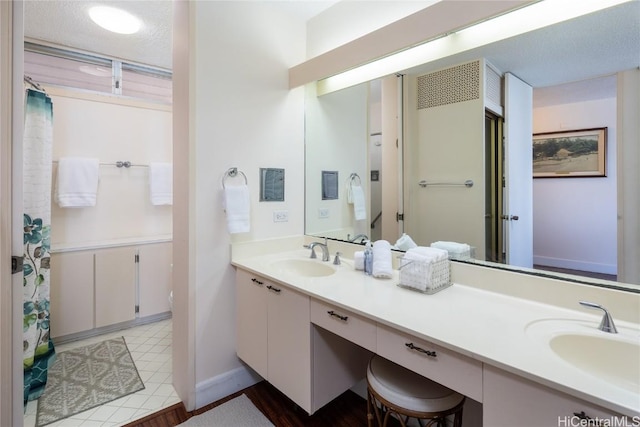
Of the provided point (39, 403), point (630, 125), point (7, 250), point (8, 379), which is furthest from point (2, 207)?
point (630, 125)

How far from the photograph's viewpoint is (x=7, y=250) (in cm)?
121

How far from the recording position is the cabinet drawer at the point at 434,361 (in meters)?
0.92

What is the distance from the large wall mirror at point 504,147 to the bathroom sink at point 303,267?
1.04 ft

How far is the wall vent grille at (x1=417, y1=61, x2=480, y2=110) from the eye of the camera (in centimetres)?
154

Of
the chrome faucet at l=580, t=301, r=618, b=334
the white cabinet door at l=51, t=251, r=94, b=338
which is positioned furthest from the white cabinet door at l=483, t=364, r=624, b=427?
the white cabinet door at l=51, t=251, r=94, b=338

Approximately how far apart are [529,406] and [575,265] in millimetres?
751

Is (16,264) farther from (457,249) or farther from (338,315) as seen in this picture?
(457,249)

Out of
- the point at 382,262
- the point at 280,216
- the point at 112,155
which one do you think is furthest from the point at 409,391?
the point at 112,155

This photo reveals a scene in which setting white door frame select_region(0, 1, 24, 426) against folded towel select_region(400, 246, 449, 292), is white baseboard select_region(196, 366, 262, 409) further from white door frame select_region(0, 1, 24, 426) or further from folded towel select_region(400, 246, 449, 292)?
folded towel select_region(400, 246, 449, 292)

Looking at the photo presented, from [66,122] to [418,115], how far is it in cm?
286

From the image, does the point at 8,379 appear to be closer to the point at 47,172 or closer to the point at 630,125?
the point at 47,172

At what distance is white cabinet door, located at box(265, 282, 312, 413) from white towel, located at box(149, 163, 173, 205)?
1871 millimetres

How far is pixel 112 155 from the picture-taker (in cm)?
287

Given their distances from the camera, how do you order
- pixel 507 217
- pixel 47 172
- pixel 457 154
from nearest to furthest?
pixel 507 217 → pixel 457 154 → pixel 47 172
